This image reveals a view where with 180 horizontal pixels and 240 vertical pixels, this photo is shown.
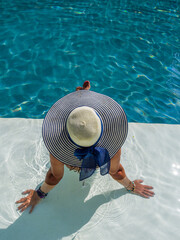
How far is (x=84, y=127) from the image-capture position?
1.58 metres

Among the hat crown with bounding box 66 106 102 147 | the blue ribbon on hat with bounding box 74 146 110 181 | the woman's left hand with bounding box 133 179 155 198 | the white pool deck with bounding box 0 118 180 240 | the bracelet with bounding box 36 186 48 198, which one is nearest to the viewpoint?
the hat crown with bounding box 66 106 102 147

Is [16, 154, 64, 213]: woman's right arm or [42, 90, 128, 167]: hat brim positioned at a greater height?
[42, 90, 128, 167]: hat brim

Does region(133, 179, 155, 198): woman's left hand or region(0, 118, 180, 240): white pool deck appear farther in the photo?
region(133, 179, 155, 198): woman's left hand

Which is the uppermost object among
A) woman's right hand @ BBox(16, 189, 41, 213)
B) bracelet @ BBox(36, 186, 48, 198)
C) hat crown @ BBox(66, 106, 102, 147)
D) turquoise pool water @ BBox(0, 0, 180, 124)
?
hat crown @ BBox(66, 106, 102, 147)

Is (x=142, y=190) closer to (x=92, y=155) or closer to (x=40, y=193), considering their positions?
(x=40, y=193)

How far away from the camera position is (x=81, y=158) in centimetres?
174

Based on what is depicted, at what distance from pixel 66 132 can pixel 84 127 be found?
0.25 metres

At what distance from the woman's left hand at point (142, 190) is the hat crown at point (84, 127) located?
1318 millimetres

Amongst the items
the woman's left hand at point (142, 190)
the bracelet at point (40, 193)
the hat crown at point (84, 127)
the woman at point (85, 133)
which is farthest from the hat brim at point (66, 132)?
the woman's left hand at point (142, 190)

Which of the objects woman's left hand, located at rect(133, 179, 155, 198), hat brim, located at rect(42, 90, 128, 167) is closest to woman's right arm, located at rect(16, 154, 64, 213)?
hat brim, located at rect(42, 90, 128, 167)

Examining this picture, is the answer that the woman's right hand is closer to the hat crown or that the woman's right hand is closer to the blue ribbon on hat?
the blue ribbon on hat

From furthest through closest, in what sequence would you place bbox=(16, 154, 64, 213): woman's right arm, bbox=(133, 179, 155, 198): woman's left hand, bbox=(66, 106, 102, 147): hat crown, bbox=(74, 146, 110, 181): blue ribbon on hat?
bbox=(133, 179, 155, 198): woman's left hand
bbox=(16, 154, 64, 213): woman's right arm
bbox=(74, 146, 110, 181): blue ribbon on hat
bbox=(66, 106, 102, 147): hat crown

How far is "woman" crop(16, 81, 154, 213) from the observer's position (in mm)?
1631

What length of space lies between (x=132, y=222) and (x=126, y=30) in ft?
14.9
